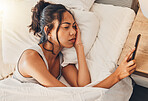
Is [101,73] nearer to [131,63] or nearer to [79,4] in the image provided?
[131,63]

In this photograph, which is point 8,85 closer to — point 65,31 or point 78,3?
point 65,31

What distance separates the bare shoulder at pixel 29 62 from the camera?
3.41 feet

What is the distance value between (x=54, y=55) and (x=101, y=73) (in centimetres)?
36

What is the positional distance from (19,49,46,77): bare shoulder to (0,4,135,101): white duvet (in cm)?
8

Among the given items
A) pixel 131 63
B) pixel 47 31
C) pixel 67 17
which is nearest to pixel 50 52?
pixel 47 31

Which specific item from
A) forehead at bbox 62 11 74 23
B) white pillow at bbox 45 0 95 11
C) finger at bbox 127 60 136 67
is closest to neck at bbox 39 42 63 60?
forehead at bbox 62 11 74 23

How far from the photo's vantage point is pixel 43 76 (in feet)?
3.38

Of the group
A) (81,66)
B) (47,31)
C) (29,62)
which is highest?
(47,31)

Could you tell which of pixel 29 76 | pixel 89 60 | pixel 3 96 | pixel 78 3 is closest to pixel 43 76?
pixel 29 76

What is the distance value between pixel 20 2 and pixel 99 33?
0.65 meters

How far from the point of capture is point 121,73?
0.96m

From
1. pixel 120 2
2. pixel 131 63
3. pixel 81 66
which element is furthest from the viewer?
pixel 120 2

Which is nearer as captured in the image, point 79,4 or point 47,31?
point 47,31

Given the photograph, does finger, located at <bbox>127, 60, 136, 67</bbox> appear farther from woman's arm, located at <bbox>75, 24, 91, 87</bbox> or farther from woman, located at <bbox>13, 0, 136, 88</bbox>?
woman's arm, located at <bbox>75, 24, 91, 87</bbox>
